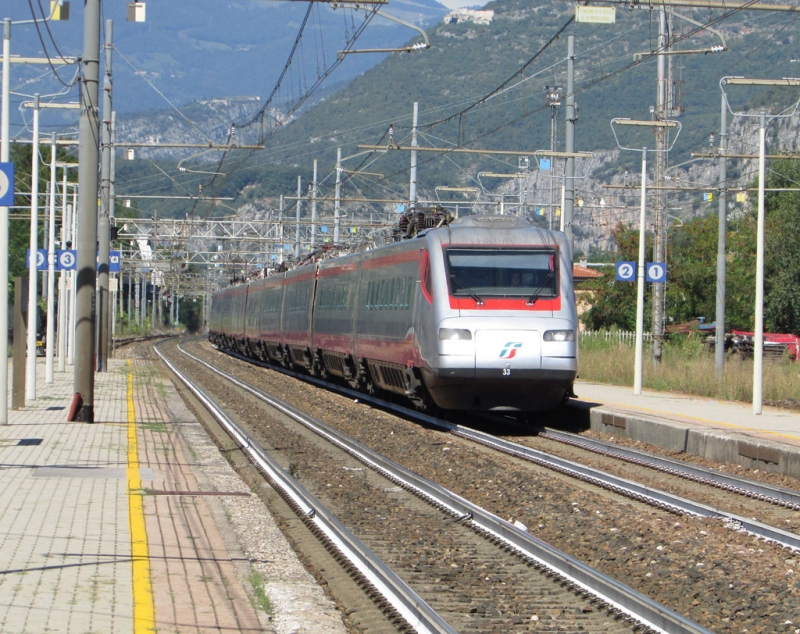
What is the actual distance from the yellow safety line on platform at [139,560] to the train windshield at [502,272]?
21.2 ft

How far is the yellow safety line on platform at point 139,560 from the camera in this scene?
640 cm

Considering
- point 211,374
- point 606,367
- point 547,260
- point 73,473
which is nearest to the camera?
point 73,473

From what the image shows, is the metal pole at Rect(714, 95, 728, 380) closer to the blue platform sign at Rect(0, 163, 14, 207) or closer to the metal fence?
the metal fence

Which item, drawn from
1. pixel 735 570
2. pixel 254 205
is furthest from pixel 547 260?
pixel 254 205

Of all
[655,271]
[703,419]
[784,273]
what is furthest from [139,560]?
[784,273]

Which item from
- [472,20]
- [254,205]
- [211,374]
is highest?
[472,20]

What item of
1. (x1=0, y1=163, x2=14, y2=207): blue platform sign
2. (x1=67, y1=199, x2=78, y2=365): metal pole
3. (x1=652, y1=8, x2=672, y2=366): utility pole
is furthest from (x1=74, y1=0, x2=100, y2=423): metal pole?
(x1=67, y1=199, x2=78, y2=365): metal pole

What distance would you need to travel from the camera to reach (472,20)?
19888 cm

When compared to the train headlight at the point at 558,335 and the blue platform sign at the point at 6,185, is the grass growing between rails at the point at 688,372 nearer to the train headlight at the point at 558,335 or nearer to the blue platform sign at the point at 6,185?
the train headlight at the point at 558,335

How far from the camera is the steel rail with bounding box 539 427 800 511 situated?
1180cm

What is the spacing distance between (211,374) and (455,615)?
98.6 feet

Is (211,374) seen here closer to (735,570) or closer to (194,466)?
(194,466)

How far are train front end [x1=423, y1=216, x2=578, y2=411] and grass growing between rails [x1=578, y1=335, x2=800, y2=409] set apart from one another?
24.8 feet

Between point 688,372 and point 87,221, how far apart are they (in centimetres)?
1502
